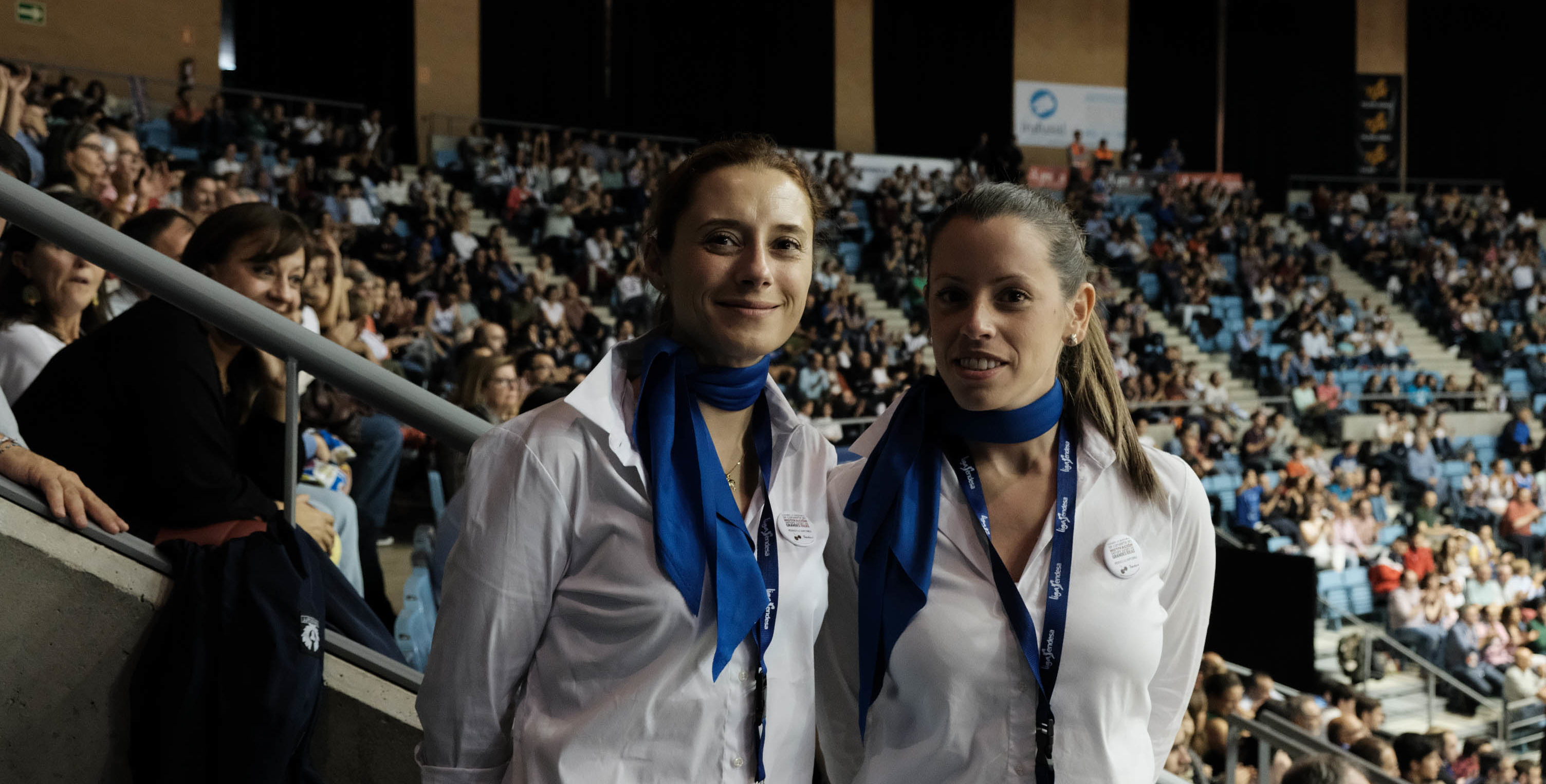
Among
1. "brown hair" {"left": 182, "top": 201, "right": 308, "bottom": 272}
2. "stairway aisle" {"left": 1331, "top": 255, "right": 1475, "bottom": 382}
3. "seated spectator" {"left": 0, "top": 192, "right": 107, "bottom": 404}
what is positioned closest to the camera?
"brown hair" {"left": 182, "top": 201, "right": 308, "bottom": 272}

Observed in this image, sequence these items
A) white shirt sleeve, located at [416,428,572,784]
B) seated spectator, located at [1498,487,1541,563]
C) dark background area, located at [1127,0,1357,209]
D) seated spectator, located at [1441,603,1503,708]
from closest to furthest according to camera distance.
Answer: white shirt sleeve, located at [416,428,572,784], seated spectator, located at [1441,603,1503,708], seated spectator, located at [1498,487,1541,563], dark background area, located at [1127,0,1357,209]

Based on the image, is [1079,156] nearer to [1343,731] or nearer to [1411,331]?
[1411,331]

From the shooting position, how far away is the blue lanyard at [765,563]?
136 centimetres

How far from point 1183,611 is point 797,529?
554 mm

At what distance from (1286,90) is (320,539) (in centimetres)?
2305

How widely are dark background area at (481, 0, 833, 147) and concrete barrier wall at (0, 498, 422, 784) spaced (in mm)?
16932

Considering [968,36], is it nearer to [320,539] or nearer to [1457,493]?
[1457,493]

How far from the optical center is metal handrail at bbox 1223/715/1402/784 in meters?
3.11

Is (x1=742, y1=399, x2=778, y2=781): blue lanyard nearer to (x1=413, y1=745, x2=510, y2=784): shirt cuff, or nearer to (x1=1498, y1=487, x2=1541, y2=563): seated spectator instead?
(x1=413, y1=745, x2=510, y2=784): shirt cuff

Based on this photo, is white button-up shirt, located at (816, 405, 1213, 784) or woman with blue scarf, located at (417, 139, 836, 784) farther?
white button-up shirt, located at (816, 405, 1213, 784)

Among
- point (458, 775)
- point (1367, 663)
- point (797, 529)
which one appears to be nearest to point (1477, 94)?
point (1367, 663)

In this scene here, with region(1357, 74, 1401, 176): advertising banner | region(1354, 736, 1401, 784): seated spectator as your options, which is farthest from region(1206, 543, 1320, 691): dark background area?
region(1357, 74, 1401, 176): advertising banner

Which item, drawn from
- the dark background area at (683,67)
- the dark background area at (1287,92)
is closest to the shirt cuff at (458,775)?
the dark background area at (683,67)

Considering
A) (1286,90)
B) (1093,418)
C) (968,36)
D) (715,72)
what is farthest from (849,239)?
(1093,418)
